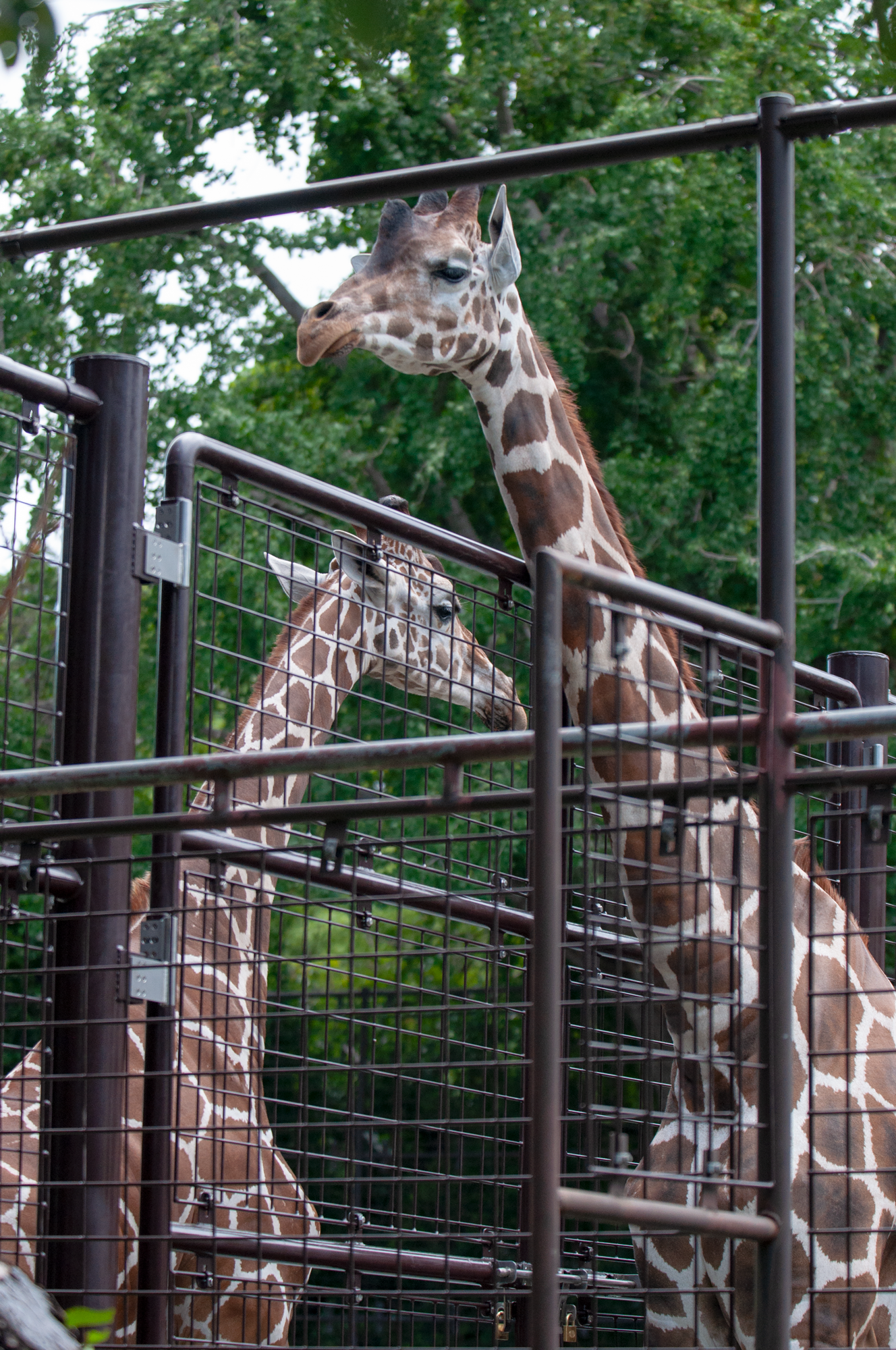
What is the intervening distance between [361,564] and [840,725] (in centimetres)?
204

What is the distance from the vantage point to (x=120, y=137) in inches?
495

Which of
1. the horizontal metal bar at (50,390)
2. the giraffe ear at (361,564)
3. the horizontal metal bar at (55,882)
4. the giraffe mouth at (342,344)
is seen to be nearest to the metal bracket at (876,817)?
the horizontal metal bar at (55,882)

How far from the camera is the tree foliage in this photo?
443 inches

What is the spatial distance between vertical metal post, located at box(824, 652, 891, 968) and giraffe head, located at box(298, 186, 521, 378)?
4.21 ft

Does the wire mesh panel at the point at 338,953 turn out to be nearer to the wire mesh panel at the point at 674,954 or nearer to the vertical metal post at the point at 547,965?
the wire mesh panel at the point at 674,954

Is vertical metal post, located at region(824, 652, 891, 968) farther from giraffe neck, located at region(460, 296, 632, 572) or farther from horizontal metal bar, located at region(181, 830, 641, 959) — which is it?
giraffe neck, located at region(460, 296, 632, 572)

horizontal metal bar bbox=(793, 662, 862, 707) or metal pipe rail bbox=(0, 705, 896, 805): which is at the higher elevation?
horizontal metal bar bbox=(793, 662, 862, 707)

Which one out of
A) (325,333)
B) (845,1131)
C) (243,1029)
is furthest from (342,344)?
(845,1131)

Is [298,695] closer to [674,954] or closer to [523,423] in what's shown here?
[523,423]

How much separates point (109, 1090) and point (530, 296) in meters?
9.69

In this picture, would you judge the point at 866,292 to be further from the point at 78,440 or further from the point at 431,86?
the point at 78,440

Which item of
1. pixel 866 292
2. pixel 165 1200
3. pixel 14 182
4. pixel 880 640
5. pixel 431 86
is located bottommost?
pixel 165 1200

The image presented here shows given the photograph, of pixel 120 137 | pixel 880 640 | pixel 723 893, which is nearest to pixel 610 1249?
pixel 723 893

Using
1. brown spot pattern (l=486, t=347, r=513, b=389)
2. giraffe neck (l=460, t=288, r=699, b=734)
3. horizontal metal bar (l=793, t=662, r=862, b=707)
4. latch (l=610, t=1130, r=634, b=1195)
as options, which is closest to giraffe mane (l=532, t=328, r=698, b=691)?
giraffe neck (l=460, t=288, r=699, b=734)
